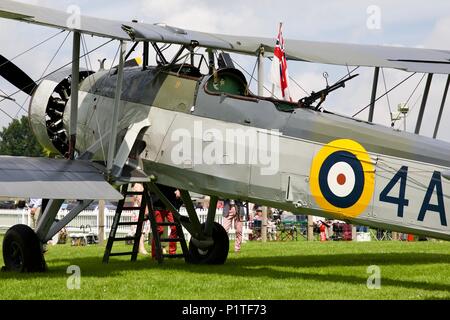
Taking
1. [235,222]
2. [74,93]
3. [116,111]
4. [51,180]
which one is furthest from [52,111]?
[235,222]

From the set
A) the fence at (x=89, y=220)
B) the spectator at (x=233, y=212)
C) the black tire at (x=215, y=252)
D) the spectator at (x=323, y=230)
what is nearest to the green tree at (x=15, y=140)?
the fence at (x=89, y=220)

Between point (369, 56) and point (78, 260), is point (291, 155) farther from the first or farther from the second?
point (78, 260)

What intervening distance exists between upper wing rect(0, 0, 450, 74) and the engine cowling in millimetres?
2374

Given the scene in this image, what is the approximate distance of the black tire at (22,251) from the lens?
42.4 ft

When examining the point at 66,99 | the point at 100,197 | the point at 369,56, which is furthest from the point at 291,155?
the point at 66,99

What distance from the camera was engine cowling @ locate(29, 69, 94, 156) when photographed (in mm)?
15234

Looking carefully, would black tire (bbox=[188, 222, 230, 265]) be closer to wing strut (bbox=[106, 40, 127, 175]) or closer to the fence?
wing strut (bbox=[106, 40, 127, 175])

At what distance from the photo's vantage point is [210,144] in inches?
497

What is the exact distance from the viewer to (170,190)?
14.9m

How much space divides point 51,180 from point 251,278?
10.6 ft

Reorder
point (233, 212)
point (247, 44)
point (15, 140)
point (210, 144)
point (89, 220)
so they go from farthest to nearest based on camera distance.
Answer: point (15, 140) → point (89, 220) → point (233, 212) → point (247, 44) → point (210, 144)

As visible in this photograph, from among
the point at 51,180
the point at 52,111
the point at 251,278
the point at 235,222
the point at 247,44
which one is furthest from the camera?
the point at 235,222

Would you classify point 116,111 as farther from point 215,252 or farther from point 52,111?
point 215,252

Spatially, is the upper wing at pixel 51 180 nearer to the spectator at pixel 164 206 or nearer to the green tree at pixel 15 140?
the spectator at pixel 164 206
